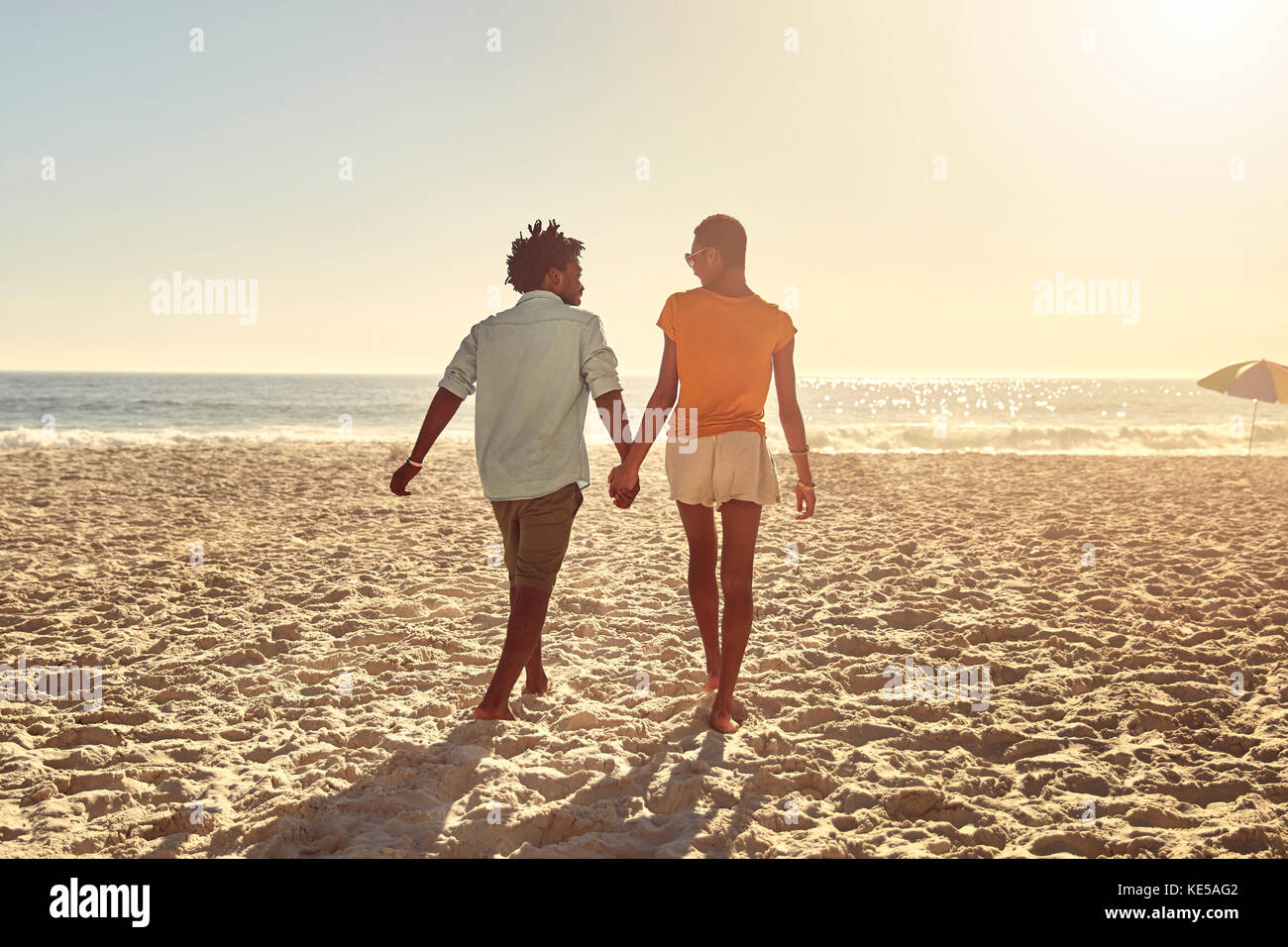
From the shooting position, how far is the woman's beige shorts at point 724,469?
2994 millimetres

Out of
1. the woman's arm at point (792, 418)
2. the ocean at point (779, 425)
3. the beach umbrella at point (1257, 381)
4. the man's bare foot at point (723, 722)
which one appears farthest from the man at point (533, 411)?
the beach umbrella at point (1257, 381)

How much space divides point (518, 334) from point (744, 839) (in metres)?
1.98

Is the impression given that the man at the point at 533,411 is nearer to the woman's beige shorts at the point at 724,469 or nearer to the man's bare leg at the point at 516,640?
the man's bare leg at the point at 516,640

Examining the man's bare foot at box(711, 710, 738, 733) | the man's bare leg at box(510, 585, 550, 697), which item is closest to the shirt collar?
the man's bare leg at box(510, 585, 550, 697)

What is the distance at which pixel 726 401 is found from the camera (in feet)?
9.91

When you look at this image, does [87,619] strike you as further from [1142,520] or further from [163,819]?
[1142,520]

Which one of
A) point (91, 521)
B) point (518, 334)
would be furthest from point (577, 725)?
point (91, 521)

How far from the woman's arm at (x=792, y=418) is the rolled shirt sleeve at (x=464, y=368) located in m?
1.23

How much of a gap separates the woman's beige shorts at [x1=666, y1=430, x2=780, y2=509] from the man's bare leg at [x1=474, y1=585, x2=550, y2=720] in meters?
0.70

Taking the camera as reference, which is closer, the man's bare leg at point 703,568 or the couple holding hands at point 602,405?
the couple holding hands at point 602,405

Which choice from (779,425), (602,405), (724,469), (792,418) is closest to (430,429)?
(602,405)

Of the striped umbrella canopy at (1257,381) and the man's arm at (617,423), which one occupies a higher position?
the striped umbrella canopy at (1257,381)

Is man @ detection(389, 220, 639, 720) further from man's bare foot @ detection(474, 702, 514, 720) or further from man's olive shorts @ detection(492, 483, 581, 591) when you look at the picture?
man's bare foot @ detection(474, 702, 514, 720)

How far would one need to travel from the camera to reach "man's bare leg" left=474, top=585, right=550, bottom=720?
304cm
